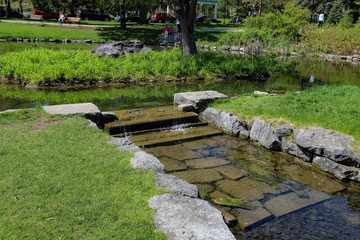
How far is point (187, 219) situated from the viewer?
11.2 feet

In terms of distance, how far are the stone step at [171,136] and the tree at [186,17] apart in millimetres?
9135

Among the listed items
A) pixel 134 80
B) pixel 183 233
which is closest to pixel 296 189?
pixel 183 233

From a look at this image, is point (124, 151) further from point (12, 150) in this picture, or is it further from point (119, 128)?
point (119, 128)

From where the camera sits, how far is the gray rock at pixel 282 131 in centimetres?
673

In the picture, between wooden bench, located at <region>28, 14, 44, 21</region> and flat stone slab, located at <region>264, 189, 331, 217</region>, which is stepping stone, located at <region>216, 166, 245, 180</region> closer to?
flat stone slab, located at <region>264, 189, 331, 217</region>

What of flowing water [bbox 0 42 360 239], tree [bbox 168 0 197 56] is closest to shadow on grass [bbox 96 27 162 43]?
tree [bbox 168 0 197 56]

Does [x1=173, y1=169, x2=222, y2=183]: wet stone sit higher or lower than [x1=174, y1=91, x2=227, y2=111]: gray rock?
lower

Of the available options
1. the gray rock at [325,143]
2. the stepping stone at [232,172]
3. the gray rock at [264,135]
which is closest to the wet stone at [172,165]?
the stepping stone at [232,172]

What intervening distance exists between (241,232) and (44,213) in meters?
2.38

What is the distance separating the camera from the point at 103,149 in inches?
200

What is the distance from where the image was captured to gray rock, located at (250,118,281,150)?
6.86 meters

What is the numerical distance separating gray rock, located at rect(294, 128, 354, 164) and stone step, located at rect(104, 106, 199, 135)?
2.92 m

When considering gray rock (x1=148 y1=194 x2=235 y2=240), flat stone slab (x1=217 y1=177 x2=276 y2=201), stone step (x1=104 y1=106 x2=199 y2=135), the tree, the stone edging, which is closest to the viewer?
gray rock (x1=148 y1=194 x2=235 y2=240)

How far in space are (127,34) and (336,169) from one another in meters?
27.2
